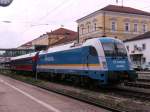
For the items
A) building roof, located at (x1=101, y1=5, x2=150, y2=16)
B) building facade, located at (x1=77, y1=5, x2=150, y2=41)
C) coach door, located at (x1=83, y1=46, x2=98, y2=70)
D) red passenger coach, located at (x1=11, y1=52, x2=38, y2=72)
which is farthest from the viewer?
building roof, located at (x1=101, y1=5, x2=150, y2=16)

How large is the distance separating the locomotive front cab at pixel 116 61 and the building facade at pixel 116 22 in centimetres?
6423

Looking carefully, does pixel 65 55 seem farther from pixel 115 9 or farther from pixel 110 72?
pixel 115 9

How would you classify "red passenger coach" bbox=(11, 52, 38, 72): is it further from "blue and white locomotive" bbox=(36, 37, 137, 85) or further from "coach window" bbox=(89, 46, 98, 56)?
"coach window" bbox=(89, 46, 98, 56)

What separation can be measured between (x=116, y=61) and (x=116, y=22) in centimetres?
7147

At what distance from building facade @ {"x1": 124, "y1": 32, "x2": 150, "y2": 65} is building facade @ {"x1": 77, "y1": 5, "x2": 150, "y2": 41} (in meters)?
12.3

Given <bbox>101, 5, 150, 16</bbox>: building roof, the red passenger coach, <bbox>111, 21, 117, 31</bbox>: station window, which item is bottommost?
the red passenger coach

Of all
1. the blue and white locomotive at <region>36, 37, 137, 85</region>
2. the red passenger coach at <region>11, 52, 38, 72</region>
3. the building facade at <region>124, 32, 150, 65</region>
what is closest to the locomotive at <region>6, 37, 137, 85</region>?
the blue and white locomotive at <region>36, 37, 137, 85</region>

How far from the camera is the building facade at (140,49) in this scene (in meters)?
74.8

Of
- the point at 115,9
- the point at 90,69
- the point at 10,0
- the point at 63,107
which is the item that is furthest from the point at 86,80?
the point at 115,9

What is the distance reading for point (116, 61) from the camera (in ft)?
82.8

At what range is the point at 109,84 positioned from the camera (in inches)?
A: 1014

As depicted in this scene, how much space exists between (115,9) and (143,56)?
23661mm

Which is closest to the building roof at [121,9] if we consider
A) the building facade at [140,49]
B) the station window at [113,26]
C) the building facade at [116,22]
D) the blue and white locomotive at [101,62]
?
the building facade at [116,22]

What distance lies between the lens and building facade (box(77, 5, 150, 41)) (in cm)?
9362
